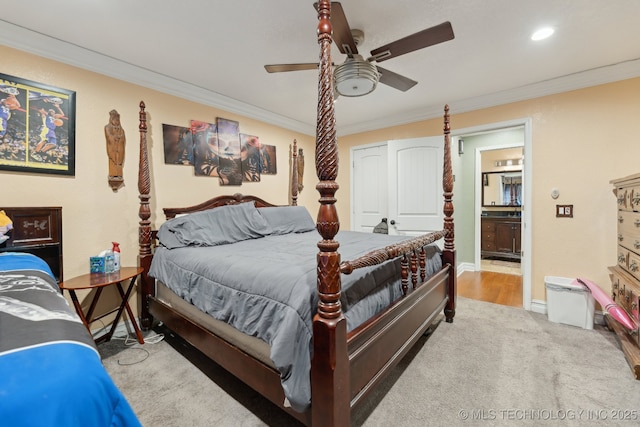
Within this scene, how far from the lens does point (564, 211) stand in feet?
9.24

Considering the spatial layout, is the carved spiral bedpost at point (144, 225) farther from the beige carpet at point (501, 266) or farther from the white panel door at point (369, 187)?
the beige carpet at point (501, 266)

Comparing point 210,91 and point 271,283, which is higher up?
point 210,91

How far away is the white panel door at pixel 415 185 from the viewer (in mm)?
3580

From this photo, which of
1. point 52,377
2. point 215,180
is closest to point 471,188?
point 215,180

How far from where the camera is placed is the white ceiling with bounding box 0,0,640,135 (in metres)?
1.77

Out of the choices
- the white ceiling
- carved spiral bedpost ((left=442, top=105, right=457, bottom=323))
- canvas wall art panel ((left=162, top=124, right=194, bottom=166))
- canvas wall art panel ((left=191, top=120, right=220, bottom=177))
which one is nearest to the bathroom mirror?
the white ceiling

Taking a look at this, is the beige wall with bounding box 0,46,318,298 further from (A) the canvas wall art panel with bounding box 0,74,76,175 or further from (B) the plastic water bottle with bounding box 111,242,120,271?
(B) the plastic water bottle with bounding box 111,242,120,271

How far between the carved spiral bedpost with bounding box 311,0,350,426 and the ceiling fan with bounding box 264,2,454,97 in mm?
574

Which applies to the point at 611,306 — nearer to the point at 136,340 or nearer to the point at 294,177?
the point at 294,177

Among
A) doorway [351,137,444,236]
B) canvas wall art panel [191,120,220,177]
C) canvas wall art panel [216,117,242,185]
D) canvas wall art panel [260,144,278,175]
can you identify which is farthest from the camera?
canvas wall art panel [260,144,278,175]

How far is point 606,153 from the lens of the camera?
2.62m

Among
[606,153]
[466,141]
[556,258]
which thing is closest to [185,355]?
[556,258]

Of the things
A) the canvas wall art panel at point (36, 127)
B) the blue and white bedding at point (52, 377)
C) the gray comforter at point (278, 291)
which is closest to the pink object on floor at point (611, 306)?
the gray comforter at point (278, 291)

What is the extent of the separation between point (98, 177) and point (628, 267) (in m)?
4.51
